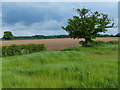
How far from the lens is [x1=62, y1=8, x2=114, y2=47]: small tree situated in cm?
2388

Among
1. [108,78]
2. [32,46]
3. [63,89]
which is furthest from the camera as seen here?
[32,46]

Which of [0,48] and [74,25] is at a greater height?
[74,25]

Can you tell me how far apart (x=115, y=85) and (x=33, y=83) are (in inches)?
105

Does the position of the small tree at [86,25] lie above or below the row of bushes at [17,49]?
above

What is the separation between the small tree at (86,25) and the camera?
23875mm

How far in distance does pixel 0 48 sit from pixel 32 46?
4.35m

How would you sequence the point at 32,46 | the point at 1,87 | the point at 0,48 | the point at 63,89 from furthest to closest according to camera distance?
the point at 32,46
the point at 0,48
the point at 1,87
the point at 63,89

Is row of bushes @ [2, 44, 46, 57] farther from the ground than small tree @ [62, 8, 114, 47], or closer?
closer

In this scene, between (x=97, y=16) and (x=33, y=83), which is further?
(x=97, y=16)

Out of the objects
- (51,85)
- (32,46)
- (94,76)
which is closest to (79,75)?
(94,76)

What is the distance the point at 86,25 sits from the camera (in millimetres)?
23625

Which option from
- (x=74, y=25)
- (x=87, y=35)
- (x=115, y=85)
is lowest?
(x=115, y=85)

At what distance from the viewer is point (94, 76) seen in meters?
5.96

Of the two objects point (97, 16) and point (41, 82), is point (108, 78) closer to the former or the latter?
point (41, 82)
